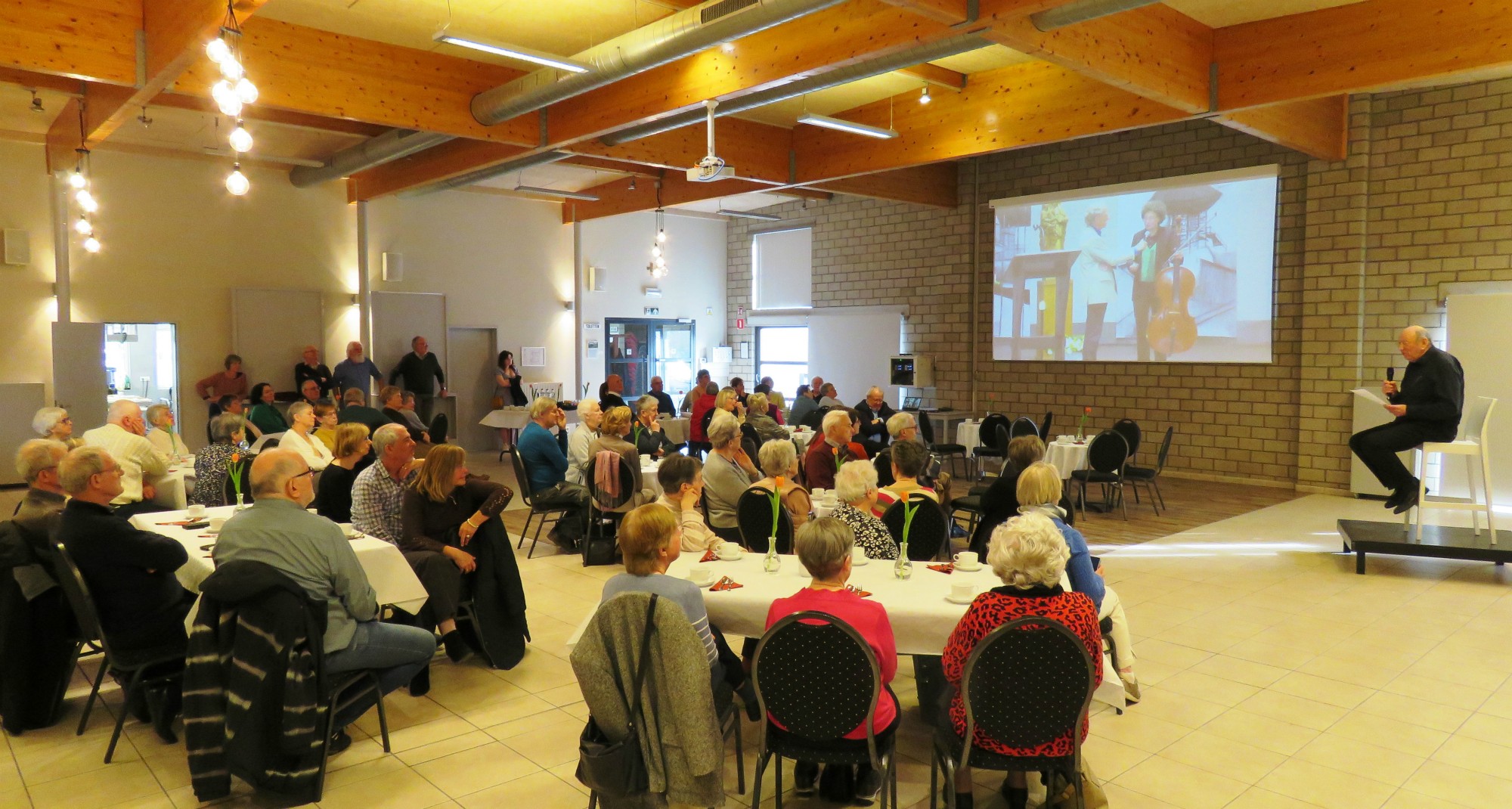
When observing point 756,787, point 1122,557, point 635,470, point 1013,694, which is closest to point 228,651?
point 756,787

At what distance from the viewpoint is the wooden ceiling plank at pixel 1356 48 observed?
5895 millimetres

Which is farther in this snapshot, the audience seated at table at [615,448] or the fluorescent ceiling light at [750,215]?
the fluorescent ceiling light at [750,215]

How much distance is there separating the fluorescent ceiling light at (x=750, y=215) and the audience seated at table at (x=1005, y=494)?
419 inches

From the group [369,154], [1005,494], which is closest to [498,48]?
[1005,494]

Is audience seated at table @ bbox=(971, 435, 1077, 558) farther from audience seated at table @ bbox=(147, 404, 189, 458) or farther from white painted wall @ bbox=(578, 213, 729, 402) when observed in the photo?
white painted wall @ bbox=(578, 213, 729, 402)

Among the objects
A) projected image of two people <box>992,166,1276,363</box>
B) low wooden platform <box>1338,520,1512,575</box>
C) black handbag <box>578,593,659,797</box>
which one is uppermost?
projected image of two people <box>992,166,1276,363</box>

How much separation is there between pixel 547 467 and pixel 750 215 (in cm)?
976

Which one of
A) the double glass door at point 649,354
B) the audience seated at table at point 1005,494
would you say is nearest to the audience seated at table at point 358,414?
the audience seated at table at point 1005,494

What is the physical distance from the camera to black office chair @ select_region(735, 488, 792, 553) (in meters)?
4.57

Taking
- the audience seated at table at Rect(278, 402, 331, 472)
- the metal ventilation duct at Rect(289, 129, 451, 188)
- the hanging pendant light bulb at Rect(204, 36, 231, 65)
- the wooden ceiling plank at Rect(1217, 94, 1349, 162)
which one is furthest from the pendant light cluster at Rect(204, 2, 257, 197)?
the wooden ceiling plank at Rect(1217, 94, 1349, 162)

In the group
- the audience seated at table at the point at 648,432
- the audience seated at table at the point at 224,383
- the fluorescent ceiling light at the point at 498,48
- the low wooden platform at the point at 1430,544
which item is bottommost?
the low wooden platform at the point at 1430,544

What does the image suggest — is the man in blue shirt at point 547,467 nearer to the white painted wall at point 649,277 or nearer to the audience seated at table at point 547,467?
the audience seated at table at point 547,467

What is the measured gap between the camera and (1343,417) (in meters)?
9.69

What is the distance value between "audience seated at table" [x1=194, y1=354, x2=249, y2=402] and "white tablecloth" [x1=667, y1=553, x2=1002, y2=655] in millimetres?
9439
